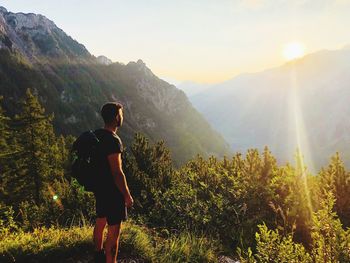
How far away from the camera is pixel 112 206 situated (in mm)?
6484

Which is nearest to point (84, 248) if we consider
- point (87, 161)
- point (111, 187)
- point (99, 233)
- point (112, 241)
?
point (99, 233)

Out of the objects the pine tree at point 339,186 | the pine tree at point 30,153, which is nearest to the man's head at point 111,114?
the pine tree at point 339,186

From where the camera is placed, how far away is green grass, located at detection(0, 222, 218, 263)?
7.46 m

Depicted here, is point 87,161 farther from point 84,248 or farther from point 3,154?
point 3,154

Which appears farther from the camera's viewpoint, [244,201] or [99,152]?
[244,201]

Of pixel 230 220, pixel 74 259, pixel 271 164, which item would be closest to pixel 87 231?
pixel 74 259

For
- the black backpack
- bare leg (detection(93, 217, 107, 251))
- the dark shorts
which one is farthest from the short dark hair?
bare leg (detection(93, 217, 107, 251))

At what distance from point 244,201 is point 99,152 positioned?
24.5 feet

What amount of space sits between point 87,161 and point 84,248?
2372 mm

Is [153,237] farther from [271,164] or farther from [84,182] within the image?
[271,164]

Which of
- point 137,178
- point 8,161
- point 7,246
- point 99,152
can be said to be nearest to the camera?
point 99,152

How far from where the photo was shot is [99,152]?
655 centimetres

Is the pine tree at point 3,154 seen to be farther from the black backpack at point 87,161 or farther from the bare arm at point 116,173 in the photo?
the bare arm at point 116,173

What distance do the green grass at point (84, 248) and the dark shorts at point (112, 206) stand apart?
164 cm
